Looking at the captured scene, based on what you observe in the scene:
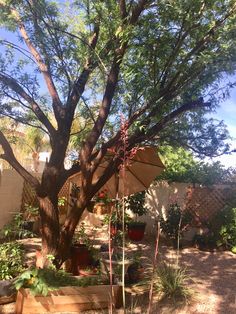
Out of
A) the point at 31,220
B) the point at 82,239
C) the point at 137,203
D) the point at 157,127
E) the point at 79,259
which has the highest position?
the point at 157,127

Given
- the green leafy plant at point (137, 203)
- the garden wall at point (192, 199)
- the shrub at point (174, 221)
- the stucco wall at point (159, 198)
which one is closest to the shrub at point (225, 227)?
the garden wall at point (192, 199)

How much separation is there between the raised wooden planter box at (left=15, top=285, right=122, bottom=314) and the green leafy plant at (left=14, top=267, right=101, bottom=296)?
0.08m

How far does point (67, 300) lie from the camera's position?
167 inches

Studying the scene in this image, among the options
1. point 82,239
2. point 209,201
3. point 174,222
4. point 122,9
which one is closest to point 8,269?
point 82,239

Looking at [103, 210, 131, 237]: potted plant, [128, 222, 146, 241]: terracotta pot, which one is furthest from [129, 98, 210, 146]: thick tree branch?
[128, 222, 146, 241]: terracotta pot

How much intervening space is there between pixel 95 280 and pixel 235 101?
3.47 m

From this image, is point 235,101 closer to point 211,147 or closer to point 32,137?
point 211,147

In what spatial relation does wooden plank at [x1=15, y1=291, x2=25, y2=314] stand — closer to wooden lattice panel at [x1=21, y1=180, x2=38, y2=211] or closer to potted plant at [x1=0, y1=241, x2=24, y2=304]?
potted plant at [x1=0, y1=241, x2=24, y2=304]

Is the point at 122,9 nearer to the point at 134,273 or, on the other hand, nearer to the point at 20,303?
the point at 134,273

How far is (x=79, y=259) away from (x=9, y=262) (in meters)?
1.08

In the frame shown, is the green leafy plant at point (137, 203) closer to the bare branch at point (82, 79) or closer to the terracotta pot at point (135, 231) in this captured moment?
the terracotta pot at point (135, 231)

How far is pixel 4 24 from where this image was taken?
257 inches

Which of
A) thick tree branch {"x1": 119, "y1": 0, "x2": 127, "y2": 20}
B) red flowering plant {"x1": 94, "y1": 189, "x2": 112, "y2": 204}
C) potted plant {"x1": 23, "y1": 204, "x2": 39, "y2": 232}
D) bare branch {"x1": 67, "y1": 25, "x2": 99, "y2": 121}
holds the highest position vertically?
thick tree branch {"x1": 119, "y1": 0, "x2": 127, "y2": 20}

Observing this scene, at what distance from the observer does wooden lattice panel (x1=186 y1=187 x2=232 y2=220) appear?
9.46 m
